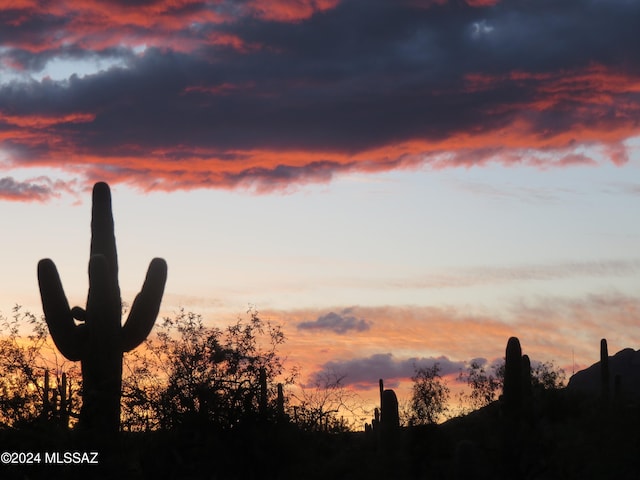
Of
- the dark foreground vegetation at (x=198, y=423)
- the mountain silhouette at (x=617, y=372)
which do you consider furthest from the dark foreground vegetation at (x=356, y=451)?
the mountain silhouette at (x=617, y=372)

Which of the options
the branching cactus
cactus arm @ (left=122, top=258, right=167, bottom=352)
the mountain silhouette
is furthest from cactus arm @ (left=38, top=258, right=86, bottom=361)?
the mountain silhouette

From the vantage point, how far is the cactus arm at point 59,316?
676 inches

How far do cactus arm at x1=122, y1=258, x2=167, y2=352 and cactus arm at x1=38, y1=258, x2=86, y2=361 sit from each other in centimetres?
86

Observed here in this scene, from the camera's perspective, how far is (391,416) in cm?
2336

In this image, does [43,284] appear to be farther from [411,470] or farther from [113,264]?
[411,470]

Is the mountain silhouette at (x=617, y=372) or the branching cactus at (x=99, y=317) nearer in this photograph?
the branching cactus at (x=99, y=317)

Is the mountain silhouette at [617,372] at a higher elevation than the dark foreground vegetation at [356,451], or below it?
higher

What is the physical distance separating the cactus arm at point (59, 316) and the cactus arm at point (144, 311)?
86cm

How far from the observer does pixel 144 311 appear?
57.9ft

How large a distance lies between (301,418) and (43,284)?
20.1ft

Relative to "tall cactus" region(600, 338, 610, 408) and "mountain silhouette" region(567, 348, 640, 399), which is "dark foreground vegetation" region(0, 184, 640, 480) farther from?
"mountain silhouette" region(567, 348, 640, 399)

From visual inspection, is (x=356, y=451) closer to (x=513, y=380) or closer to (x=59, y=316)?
(x=513, y=380)

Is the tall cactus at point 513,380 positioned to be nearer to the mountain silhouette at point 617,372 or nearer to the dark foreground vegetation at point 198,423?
the dark foreground vegetation at point 198,423

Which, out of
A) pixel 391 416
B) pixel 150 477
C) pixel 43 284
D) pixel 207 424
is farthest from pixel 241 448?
pixel 391 416
